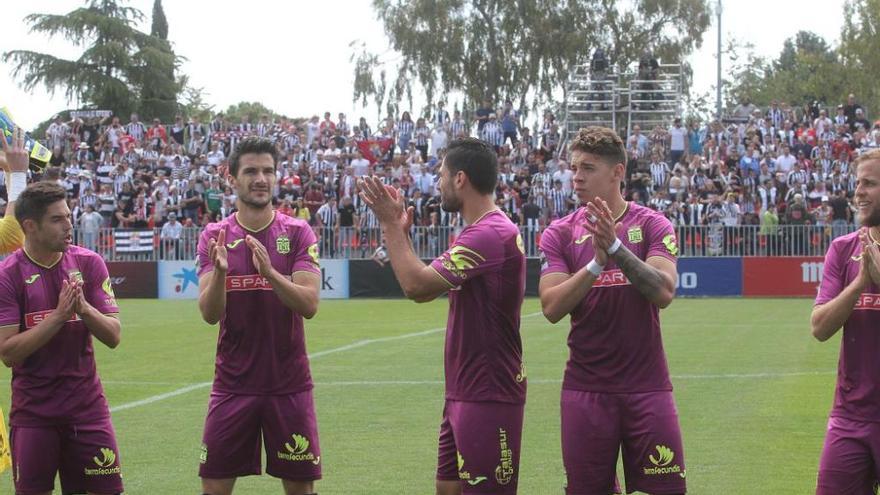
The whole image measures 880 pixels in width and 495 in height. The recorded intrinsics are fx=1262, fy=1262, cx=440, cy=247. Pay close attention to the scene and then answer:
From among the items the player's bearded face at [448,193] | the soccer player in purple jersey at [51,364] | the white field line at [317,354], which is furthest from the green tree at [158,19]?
the player's bearded face at [448,193]

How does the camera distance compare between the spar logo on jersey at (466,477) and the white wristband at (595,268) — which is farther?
the spar logo on jersey at (466,477)

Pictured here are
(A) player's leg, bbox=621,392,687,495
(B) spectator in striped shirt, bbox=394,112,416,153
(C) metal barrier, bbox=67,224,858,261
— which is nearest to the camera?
(A) player's leg, bbox=621,392,687,495

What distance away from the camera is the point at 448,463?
6613mm

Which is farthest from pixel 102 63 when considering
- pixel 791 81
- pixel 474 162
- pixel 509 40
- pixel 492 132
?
pixel 474 162

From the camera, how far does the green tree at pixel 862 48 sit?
67250 millimetres

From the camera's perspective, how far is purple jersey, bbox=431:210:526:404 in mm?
6473

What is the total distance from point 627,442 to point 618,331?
578 millimetres

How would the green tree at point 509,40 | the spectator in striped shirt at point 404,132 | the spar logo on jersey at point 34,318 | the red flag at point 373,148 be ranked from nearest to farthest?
the spar logo on jersey at point 34,318 → the red flag at point 373,148 → the spectator in striped shirt at point 404,132 → the green tree at point 509,40

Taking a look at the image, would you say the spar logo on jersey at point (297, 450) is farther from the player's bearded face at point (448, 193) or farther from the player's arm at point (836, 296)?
the player's arm at point (836, 296)

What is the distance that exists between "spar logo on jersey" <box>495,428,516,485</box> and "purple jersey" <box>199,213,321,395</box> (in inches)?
53.3

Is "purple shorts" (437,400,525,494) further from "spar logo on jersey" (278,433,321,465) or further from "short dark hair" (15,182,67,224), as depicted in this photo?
"short dark hair" (15,182,67,224)

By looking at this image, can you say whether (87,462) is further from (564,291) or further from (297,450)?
(564,291)

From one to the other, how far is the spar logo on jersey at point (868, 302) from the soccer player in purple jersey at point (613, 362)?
98 centimetres

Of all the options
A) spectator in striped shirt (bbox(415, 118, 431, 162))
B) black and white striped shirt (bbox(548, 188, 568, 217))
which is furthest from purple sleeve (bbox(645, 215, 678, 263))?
spectator in striped shirt (bbox(415, 118, 431, 162))
